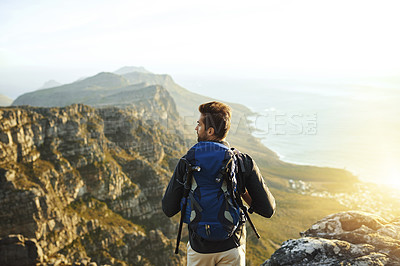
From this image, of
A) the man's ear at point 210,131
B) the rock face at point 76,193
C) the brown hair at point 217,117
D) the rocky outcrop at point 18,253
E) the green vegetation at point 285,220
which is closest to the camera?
the brown hair at point 217,117

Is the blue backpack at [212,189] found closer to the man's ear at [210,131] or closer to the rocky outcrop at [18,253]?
the man's ear at [210,131]

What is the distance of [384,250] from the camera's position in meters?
7.26

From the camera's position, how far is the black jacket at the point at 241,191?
5.13 metres

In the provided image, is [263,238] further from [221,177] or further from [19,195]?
[221,177]

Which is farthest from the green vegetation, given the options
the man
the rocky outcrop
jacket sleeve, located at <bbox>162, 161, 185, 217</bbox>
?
jacket sleeve, located at <bbox>162, 161, 185, 217</bbox>

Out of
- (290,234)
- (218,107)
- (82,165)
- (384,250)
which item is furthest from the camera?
(290,234)

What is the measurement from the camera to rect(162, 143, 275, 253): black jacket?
202 inches

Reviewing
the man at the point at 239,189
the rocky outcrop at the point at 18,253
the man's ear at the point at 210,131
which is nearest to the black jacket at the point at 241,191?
the man at the point at 239,189

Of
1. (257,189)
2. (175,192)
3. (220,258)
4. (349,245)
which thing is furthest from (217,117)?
(349,245)

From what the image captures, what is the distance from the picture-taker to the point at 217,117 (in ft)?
16.8

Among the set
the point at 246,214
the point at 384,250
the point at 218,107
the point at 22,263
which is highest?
the point at 218,107

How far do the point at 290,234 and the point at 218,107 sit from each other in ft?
482

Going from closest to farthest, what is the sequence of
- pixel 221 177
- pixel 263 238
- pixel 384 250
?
pixel 221 177
pixel 384 250
pixel 263 238

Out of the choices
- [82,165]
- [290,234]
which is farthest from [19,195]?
[290,234]
